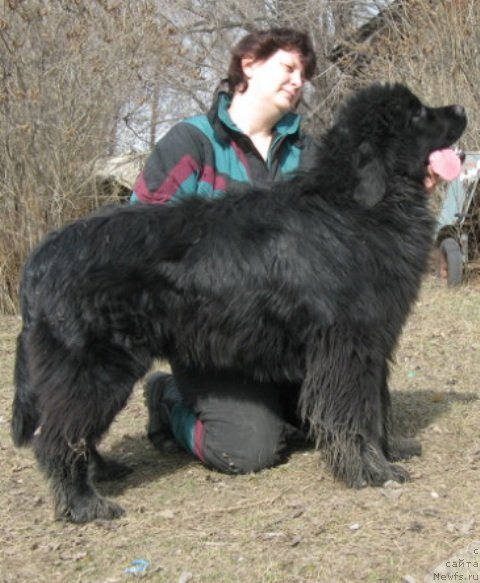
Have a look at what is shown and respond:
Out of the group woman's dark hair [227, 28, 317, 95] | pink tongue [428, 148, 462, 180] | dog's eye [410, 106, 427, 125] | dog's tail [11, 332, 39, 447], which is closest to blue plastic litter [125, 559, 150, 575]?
dog's tail [11, 332, 39, 447]

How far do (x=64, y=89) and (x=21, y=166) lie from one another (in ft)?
3.05

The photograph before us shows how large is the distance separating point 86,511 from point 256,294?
3.89 feet

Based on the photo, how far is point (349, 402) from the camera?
351cm

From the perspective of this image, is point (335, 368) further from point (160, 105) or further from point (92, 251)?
point (160, 105)

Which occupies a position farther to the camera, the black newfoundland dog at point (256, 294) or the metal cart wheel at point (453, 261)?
the metal cart wheel at point (453, 261)

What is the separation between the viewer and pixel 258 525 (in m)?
3.22

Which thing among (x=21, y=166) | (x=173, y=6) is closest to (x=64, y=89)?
(x=21, y=166)

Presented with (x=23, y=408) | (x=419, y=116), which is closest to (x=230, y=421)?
(x=23, y=408)

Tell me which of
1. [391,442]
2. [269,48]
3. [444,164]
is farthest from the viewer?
[269,48]

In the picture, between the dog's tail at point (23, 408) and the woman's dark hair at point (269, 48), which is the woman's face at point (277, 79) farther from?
the dog's tail at point (23, 408)

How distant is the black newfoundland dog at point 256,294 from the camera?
3.29 meters

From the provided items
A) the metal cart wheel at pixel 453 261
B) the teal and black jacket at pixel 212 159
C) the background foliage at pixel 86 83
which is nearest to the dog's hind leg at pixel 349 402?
the teal and black jacket at pixel 212 159

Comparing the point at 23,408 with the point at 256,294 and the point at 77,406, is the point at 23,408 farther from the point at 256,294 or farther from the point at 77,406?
the point at 256,294

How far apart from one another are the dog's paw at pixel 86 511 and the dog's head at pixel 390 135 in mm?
1767
